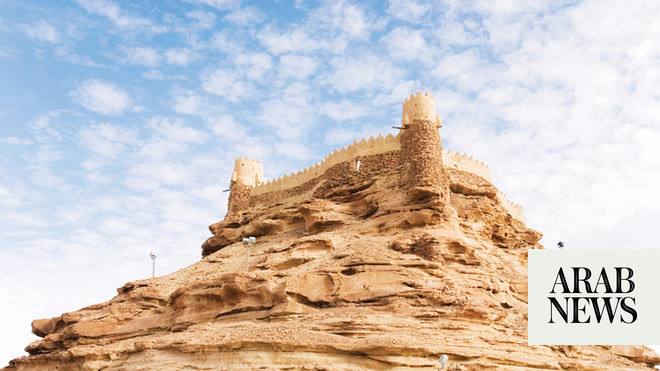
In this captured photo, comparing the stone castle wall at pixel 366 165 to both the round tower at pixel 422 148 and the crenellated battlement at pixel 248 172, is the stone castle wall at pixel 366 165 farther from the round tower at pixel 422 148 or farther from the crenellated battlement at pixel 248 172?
the crenellated battlement at pixel 248 172

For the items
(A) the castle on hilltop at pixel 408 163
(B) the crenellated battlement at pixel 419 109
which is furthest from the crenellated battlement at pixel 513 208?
(B) the crenellated battlement at pixel 419 109

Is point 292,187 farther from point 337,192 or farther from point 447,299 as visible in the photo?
point 447,299

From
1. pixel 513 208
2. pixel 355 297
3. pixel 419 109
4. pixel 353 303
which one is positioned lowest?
pixel 353 303

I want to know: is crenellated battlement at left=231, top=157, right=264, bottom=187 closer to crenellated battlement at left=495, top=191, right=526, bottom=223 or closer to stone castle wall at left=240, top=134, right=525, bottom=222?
stone castle wall at left=240, top=134, right=525, bottom=222

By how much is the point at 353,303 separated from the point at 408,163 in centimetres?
968

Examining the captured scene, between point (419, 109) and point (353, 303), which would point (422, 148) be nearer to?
point (419, 109)

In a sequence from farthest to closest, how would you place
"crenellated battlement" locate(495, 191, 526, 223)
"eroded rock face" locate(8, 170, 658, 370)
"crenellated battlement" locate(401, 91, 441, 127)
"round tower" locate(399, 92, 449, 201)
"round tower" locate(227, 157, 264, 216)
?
"round tower" locate(227, 157, 264, 216), "crenellated battlement" locate(495, 191, 526, 223), "crenellated battlement" locate(401, 91, 441, 127), "round tower" locate(399, 92, 449, 201), "eroded rock face" locate(8, 170, 658, 370)

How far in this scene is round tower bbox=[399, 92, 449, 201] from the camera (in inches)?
1165

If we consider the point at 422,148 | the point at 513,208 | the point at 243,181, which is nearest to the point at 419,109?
the point at 422,148

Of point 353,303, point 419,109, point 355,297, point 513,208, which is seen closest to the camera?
point 353,303

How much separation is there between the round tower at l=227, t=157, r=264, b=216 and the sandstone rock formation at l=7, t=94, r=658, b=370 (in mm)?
4938

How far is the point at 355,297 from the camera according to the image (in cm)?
2425

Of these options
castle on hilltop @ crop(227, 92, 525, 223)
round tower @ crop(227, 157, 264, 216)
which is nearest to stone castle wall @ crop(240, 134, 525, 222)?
castle on hilltop @ crop(227, 92, 525, 223)

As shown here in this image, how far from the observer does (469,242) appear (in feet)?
96.2
